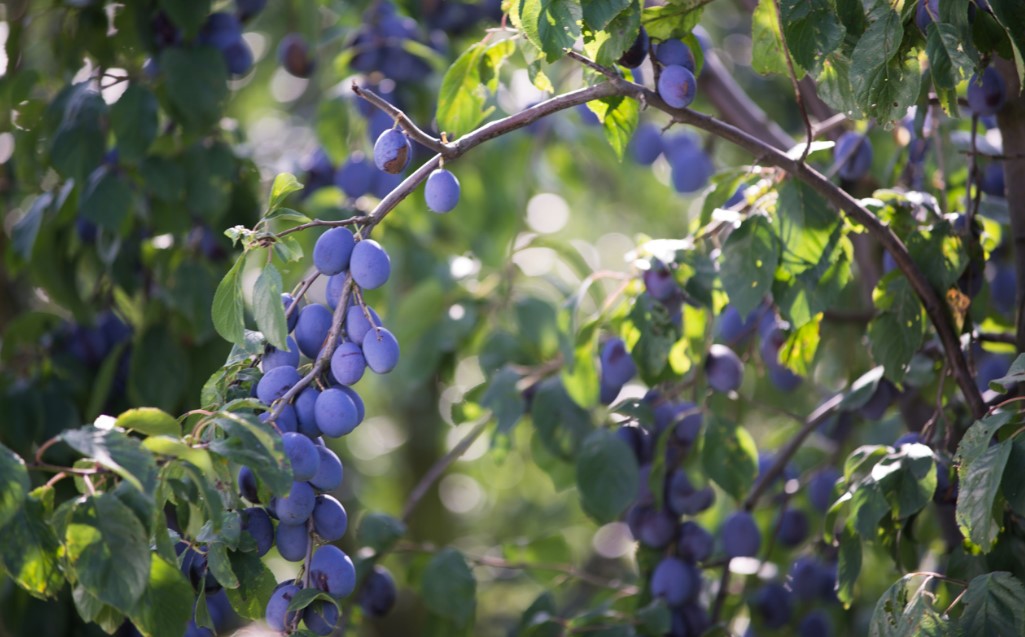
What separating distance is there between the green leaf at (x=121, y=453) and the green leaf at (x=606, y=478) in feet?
2.72

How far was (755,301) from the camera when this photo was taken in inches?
48.9

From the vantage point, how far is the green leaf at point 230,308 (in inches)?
39.3

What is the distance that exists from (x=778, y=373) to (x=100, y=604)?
128 centimetres

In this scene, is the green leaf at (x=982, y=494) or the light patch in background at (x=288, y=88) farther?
the light patch in background at (x=288, y=88)

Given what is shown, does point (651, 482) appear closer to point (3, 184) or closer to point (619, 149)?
point (619, 149)

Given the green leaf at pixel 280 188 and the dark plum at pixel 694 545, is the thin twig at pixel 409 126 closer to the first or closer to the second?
the green leaf at pixel 280 188

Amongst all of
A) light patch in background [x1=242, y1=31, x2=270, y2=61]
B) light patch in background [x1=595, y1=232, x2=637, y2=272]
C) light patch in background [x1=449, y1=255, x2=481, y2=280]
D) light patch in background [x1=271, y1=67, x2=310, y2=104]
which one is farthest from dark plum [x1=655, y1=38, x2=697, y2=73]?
light patch in background [x1=595, y1=232, x2=637, y2=272]

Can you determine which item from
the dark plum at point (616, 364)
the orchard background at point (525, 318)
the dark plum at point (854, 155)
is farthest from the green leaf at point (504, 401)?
the dark plum at point (854, 155)

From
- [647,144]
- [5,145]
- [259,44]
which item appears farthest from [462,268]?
[259,44]

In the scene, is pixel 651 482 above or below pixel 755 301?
below

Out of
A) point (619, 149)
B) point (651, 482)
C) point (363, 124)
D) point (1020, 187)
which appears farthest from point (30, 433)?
point (1020, 187)

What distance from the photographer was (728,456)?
1537 millimetres

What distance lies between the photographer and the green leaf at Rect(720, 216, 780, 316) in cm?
124

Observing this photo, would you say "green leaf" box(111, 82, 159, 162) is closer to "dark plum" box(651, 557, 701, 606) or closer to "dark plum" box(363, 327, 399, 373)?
"dark plum" box(363, 327, 399, 373)
